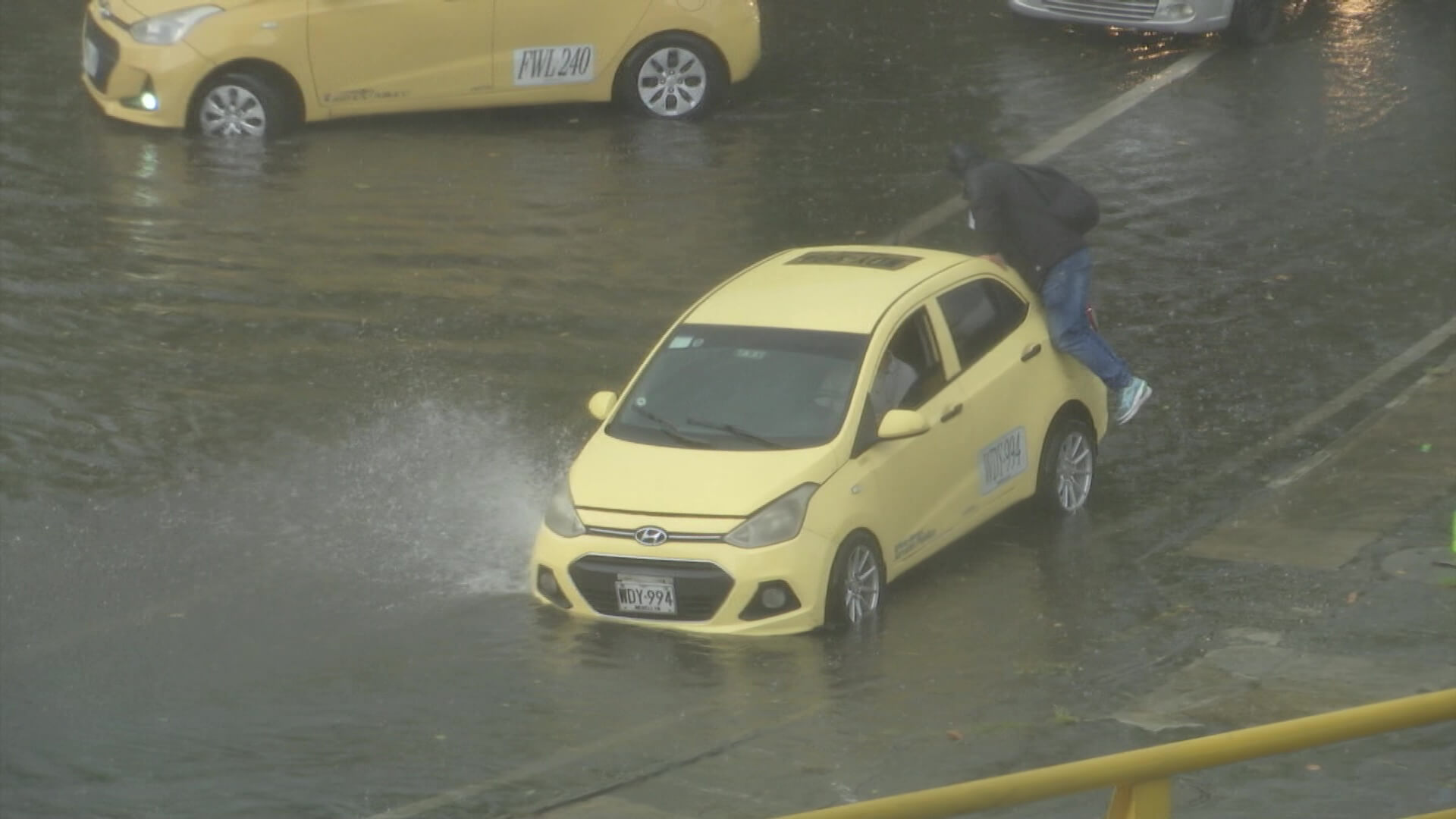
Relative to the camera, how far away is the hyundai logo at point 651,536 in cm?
1014

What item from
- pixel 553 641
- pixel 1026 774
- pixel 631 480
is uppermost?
pixel 1026 774

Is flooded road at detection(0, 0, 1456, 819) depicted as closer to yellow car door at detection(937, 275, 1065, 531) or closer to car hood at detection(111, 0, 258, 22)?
yellow car door at detection(937, 275, 1065, 531)

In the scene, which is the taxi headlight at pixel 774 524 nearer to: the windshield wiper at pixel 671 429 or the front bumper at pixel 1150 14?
the windshield wiper at pixel 671 429

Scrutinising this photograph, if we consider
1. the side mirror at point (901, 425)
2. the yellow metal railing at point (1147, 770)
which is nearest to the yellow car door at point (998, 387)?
the side mirror at point (901, 425)

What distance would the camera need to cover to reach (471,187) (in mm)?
17062

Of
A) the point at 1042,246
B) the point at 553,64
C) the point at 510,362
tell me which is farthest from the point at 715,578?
the point at 553,64

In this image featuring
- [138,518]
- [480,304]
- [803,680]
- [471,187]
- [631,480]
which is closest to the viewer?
[803,680]

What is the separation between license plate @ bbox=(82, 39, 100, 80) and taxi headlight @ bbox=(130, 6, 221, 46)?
0.78 meters

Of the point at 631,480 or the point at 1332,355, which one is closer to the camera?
the point at 631,480

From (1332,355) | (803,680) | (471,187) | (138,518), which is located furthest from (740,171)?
(803,680)

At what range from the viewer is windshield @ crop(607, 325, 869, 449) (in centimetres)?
1062

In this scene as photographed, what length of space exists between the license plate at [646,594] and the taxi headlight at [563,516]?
337mm

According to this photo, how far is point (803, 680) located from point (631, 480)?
135 cm

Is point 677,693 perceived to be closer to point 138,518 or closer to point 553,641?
point 553,641
